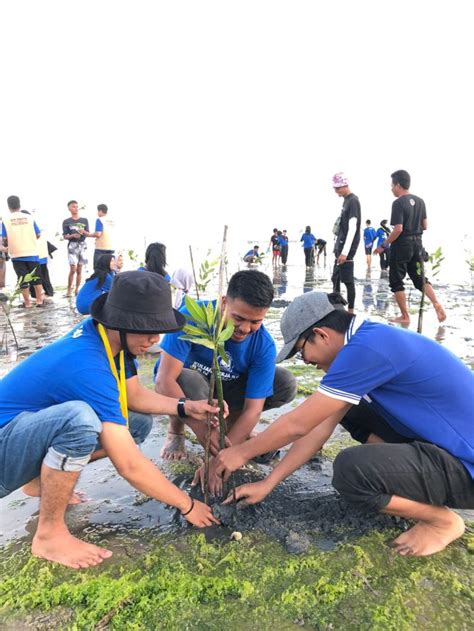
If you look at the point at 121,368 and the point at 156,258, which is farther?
the point at 156,258

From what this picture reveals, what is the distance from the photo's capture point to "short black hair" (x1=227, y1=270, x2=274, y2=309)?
2.45 m

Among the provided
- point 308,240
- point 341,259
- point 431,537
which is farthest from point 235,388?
point 308,240

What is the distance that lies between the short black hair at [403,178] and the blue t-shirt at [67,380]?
5.12 m

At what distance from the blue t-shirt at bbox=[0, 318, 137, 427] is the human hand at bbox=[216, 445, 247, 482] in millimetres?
556

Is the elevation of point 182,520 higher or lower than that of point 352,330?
lower

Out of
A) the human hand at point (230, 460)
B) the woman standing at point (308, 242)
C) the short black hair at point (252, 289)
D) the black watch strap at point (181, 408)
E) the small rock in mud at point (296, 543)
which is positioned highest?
the short black hair at point (252, 289)

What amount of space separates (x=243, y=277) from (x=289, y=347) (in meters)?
0.56

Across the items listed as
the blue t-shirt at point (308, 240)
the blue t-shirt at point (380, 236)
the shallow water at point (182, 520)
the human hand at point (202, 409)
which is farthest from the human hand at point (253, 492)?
the blue t-shirt at point (308, 240)

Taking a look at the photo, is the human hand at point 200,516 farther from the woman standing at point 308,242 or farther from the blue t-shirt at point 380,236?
the woman standing at point 308,242

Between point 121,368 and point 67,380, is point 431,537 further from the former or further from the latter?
point 67,380

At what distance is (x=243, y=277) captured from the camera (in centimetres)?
253

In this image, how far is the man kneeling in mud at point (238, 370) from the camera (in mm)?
2496

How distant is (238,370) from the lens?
292 cm

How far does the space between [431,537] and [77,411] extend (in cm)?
166
